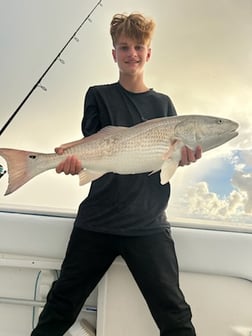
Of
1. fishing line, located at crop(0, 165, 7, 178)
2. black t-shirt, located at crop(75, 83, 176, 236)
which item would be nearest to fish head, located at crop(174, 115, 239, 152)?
black t-shirt, located at crop(75, 83, 176, 236)

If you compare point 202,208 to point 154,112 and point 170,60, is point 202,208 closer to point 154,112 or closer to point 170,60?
point 154,112

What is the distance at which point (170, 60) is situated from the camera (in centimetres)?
133

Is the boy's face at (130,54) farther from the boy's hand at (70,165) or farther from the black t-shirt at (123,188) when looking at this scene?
the boy's hand at (70,165)

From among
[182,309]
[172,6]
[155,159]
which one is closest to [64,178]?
[155,159]

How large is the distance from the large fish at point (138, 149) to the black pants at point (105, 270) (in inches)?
7.1

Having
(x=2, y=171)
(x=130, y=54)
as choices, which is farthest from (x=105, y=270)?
(x=130, y=54)

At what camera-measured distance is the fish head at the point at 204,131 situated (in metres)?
0.84

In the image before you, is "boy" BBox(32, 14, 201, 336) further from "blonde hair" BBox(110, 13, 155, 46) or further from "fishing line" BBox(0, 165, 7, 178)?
"fishing line" BBox(0, 165, 7, 178)

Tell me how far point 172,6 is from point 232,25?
229 mm

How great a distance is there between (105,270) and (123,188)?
23 centimetres

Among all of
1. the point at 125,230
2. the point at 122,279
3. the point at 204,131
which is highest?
the point at 204,131

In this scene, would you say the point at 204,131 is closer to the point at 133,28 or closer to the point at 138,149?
the point at 138,149

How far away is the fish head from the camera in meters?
0.84

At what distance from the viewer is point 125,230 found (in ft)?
3.04
